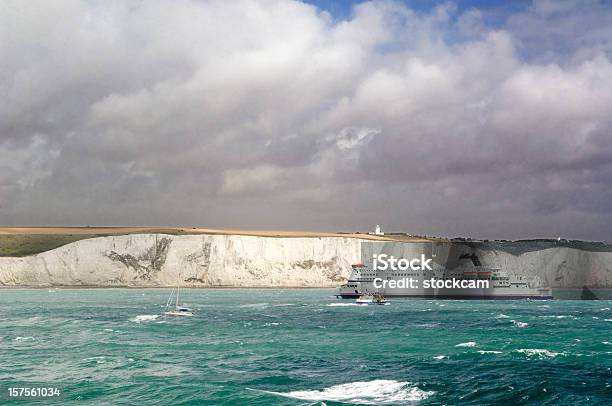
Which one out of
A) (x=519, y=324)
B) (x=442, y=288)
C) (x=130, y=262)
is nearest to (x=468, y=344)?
(x=519, y=324)

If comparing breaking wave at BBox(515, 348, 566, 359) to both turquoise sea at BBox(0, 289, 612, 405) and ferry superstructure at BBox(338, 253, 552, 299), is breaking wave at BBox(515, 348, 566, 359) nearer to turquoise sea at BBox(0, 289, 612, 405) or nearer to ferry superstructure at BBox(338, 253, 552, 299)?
turquoise sea at BBox(0, 289, 612, 405)

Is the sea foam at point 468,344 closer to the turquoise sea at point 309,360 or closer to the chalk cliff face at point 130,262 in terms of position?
the turquoise sea at point 309,360

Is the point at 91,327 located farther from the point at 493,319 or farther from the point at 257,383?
the point at 493,319

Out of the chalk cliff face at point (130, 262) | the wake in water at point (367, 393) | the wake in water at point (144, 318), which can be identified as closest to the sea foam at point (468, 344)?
the wake in water at point (367, 393)

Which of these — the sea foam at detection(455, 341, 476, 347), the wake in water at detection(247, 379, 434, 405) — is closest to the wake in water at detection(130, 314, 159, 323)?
the sea foam at detection(455, 341, 476, 347)

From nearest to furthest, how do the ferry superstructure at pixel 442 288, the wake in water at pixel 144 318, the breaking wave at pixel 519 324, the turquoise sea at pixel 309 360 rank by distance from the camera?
the turquoise sea at pixel 309 360 < the breaking wave at pixel 519 324 < the wake in water at pixel 144 318 < the ferry superstructure at pixel 442 288

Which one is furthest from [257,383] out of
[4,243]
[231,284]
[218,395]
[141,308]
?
[4,243]
